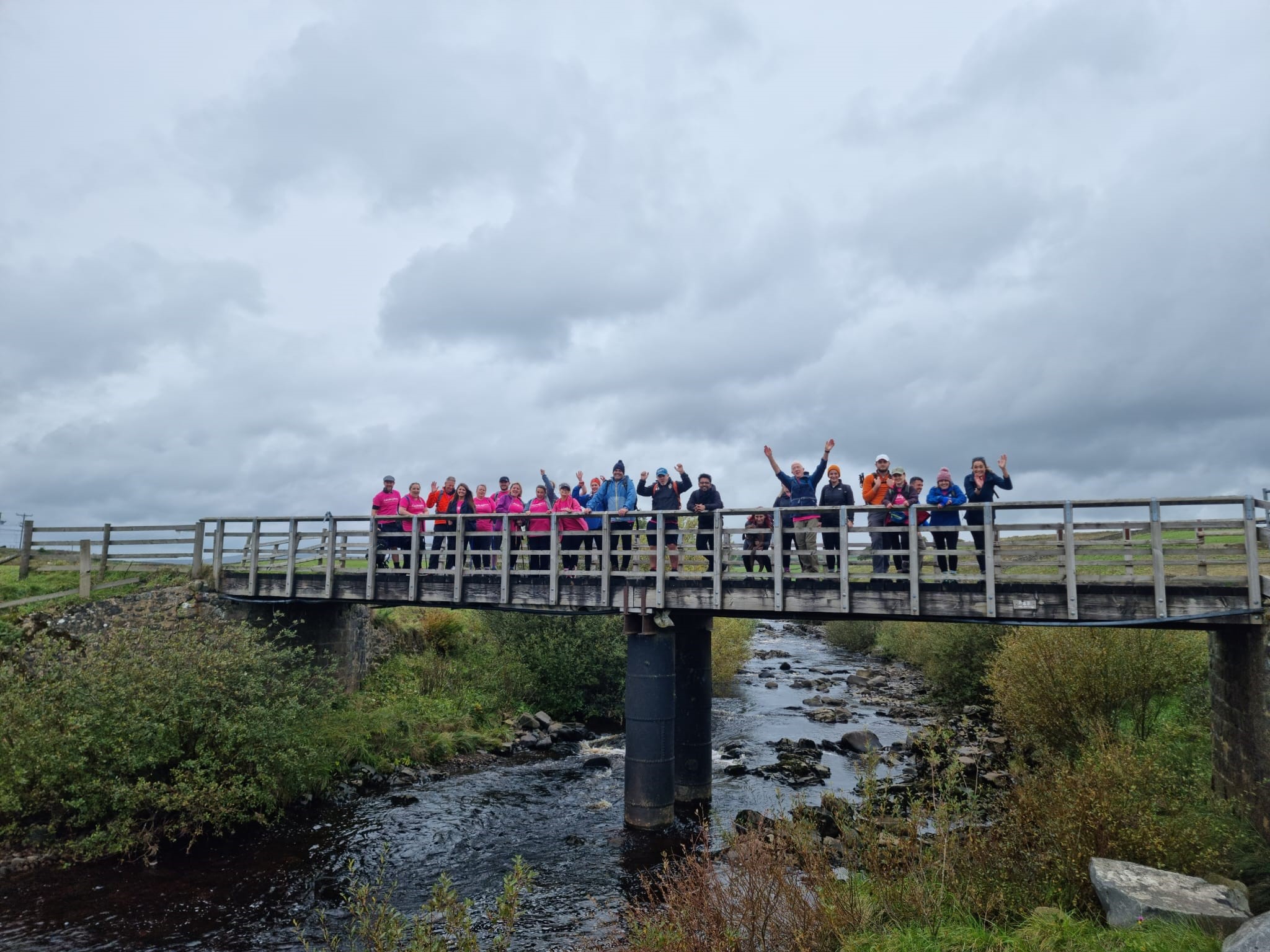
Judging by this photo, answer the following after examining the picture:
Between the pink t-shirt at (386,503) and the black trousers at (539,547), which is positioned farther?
the pink t-shirt at (386,503)

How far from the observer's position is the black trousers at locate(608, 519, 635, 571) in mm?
16781

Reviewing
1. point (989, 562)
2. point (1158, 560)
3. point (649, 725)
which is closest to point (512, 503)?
point (649, 725)

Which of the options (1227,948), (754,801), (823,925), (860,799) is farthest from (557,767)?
(1227,948)

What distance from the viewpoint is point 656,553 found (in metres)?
16.3

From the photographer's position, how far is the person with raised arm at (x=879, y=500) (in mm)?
14855

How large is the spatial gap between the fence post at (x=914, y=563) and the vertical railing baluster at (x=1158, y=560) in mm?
3378

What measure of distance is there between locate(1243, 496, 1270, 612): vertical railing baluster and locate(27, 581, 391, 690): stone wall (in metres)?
19.2

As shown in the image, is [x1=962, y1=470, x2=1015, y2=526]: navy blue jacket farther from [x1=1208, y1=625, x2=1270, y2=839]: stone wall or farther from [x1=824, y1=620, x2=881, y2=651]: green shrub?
[x1=824, y1=620, x2=881, y2=651]: green shrub

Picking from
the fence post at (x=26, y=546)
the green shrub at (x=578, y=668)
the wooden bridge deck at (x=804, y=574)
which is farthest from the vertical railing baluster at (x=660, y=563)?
the fence post at (x=26, y=546)

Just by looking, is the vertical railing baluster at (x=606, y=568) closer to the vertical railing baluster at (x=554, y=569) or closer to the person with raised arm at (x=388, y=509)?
the vertical railing baluster at (x=554, y=569)

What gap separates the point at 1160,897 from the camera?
8242 millimetres

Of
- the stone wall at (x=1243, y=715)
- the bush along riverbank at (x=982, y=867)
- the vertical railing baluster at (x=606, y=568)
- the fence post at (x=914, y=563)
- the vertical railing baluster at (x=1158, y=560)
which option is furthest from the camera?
the vertical railing baluster at (x=606, y=568)

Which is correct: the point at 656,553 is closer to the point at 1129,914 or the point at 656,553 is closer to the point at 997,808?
the point at 997,808

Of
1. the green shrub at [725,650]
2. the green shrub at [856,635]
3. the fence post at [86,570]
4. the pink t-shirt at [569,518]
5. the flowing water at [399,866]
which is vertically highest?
the pink t-shirt at [569,518]
